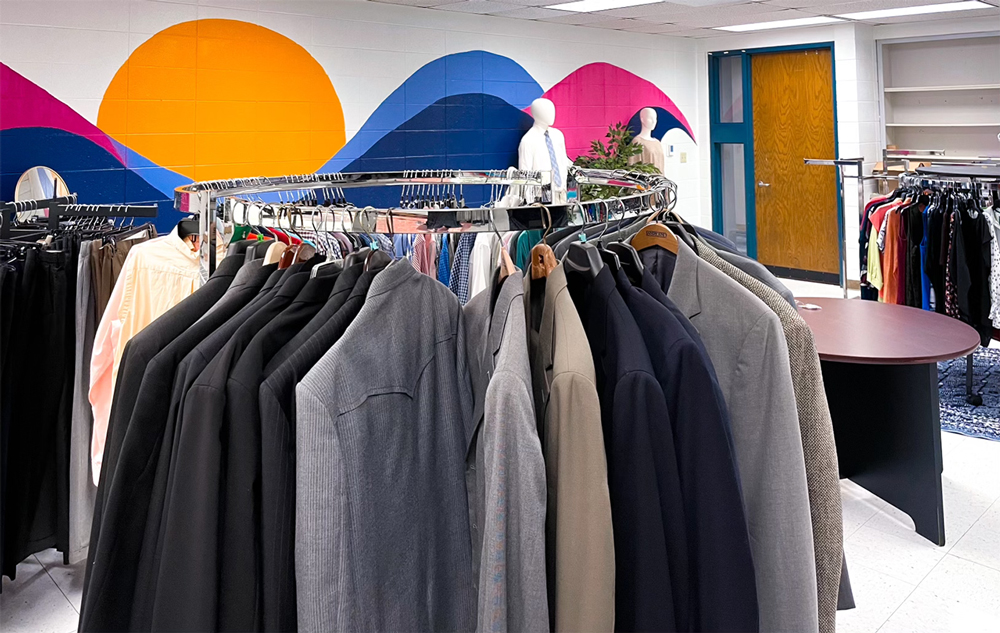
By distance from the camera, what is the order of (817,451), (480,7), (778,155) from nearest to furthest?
(817,451)
(480,7)
(778,155)

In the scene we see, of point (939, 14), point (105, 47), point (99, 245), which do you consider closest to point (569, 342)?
point (99, 245)

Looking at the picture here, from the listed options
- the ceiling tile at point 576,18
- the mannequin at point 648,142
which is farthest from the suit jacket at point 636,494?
the mannequin at point 648,142

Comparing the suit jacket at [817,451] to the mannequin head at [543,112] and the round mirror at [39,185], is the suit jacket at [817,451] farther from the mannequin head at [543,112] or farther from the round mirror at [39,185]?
the mannequin head at [543,112]

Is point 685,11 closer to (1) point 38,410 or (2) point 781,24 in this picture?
(2) point 781,24

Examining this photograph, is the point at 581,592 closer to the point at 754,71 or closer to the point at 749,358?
the point at 749,358

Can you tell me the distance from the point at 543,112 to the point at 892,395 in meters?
4.19

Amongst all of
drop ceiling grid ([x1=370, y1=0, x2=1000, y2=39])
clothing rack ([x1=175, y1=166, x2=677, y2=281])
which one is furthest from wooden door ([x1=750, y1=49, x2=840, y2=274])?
clothing rack ([x1=175, y1=166, x2=677, y2=281])

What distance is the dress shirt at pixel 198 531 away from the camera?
124 centimetres

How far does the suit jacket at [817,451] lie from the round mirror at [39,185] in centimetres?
389

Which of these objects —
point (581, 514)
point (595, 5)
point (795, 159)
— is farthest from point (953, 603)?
point (795, 159)

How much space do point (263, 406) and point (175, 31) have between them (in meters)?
4.33

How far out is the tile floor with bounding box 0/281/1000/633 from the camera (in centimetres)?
259

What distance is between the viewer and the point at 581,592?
4.18 ft

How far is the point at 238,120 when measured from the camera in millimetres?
5246
